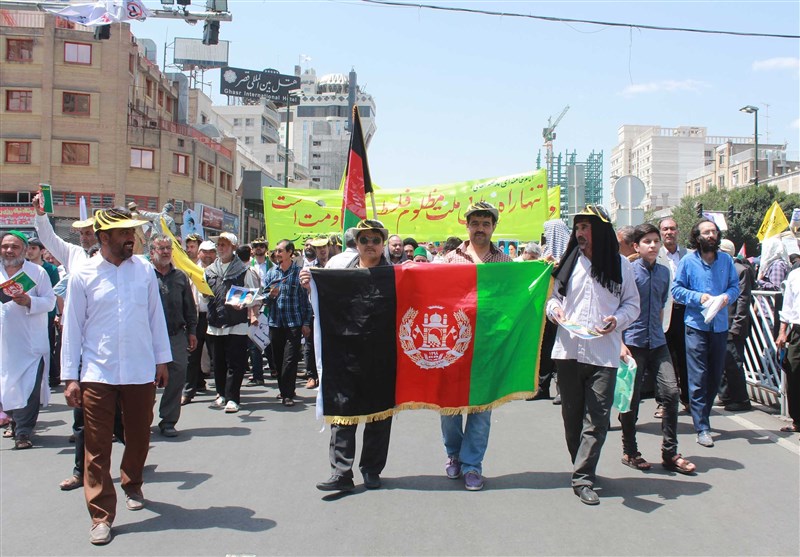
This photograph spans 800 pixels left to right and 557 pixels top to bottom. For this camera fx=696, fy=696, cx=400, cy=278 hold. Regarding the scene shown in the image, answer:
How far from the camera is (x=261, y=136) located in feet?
317

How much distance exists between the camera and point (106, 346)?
15.3 feet

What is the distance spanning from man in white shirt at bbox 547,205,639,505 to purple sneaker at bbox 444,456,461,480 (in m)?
0.91

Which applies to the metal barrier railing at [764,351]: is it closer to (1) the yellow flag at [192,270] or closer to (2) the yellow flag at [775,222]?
(2) the yellow flag at [775,222]

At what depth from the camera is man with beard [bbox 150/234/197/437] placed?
7.33 metres

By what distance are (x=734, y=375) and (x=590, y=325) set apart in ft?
13.6

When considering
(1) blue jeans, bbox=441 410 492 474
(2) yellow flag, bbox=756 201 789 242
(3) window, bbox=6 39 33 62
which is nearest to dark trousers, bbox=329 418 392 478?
(1) blue jeans, bbox=441 410 492 474

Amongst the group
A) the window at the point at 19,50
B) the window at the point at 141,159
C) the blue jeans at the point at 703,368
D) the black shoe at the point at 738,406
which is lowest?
the black shoe at the point at 738,406

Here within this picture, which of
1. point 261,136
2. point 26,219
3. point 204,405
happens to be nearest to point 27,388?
point 204,405

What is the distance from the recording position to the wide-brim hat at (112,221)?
15.2 feet

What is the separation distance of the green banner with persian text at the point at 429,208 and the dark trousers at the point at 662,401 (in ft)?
26.3

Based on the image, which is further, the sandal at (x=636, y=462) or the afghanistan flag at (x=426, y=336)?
the sandal at (x=636, y=462)

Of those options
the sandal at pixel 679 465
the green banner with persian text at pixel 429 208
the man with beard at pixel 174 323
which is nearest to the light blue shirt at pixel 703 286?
the sandal at pixel 679 465

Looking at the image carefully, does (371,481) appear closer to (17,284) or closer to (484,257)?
(484,257)

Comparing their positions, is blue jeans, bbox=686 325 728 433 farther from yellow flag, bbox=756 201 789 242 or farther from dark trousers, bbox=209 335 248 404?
yellow flag, bbox=756 201 789 242
